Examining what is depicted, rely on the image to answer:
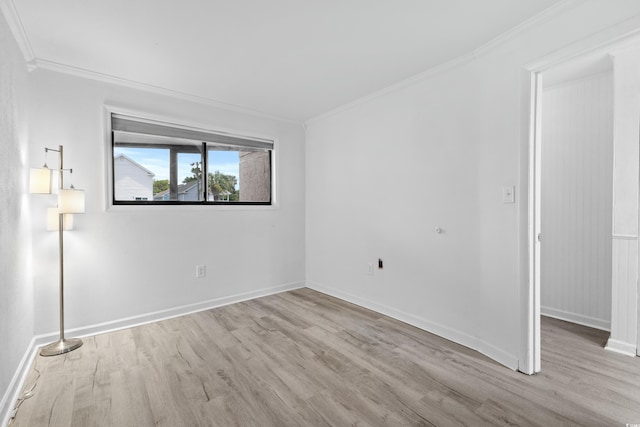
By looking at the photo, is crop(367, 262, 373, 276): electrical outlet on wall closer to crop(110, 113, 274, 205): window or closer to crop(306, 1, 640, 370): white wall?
crop(306, 1, 640, 370): white wall

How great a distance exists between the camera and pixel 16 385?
6.16 ft

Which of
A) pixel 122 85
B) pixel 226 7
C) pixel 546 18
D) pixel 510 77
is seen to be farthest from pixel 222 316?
pixel 546 18

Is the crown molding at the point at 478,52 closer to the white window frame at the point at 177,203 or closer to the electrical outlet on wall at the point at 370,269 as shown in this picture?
the white window frame at the point at 177,203

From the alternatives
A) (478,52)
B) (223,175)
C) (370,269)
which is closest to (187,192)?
(223,175)

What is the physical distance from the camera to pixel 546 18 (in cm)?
190

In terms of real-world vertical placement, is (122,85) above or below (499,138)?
above

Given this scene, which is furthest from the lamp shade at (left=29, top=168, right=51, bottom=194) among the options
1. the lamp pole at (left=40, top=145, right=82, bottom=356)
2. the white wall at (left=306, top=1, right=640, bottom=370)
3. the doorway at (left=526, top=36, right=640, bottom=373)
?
the doorway at (left=526, top=36, right=640, bottom=373)

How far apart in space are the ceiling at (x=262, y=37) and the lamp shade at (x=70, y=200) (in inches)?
43.9

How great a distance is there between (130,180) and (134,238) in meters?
0.60

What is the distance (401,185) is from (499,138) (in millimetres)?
1000

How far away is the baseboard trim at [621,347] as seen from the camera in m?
2.29

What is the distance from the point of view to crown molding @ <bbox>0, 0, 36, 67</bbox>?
1.79 m

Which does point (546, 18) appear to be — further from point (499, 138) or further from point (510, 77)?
point (499, 138)

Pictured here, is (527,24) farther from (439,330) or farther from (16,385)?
(16,385)
